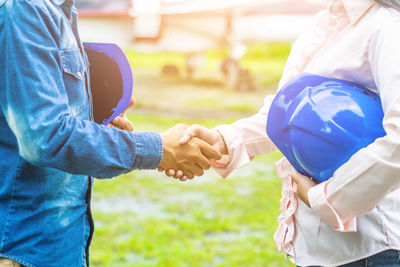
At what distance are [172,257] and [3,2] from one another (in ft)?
8.47

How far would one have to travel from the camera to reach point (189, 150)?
185cm

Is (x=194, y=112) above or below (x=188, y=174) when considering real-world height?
below

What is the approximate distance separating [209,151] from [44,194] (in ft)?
2.28

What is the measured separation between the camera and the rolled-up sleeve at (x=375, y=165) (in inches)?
51.2

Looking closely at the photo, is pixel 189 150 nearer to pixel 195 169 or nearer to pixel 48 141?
pixel 195 169

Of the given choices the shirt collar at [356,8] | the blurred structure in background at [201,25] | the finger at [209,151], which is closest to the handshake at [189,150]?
the finger at [209,151]

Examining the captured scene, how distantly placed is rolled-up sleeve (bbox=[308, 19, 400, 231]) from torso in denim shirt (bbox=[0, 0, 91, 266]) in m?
0.77

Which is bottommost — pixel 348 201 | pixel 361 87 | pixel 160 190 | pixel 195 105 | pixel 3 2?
pixel 195 105

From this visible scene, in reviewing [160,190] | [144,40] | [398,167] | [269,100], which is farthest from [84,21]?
[398,167]

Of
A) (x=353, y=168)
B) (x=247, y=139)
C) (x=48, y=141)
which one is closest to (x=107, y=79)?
(x=48, y=141)

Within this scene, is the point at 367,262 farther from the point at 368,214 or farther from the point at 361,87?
the point at 361,87

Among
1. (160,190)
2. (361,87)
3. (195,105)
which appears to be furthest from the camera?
(195,105)

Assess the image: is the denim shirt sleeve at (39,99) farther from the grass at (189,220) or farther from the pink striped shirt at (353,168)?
the grass at (189,220)

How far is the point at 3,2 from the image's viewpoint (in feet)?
4.25
